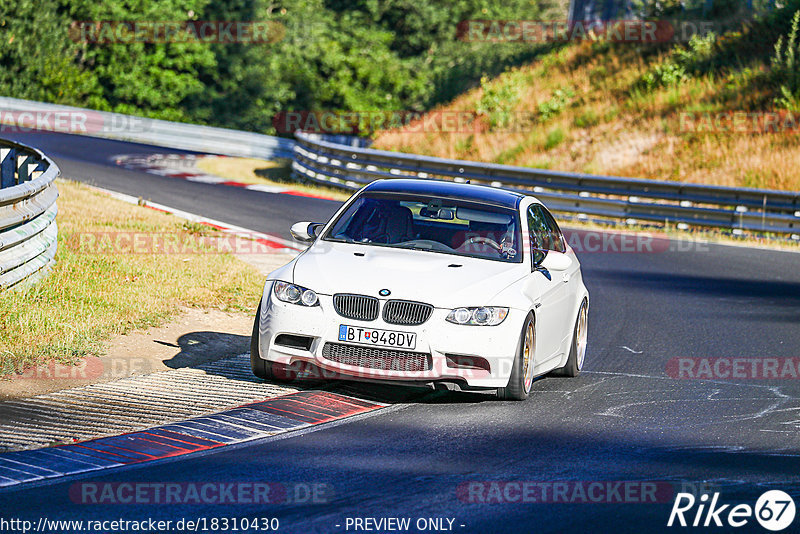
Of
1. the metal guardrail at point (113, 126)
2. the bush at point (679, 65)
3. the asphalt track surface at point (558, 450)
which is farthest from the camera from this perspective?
the metal guardrail at point (113, 126)

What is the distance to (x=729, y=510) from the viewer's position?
6.00m

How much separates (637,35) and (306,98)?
24.7 m

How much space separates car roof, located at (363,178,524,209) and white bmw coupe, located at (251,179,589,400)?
1.1 inches

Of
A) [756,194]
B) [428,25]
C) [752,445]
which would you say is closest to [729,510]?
[752,445]

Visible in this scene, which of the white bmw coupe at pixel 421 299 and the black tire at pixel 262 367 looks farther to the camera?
the black tire at pixel 262 367

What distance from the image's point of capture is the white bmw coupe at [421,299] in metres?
8.18

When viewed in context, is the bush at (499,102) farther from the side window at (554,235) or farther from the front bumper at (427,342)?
the front bumper at (427,342)

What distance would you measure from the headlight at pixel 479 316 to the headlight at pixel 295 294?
1.00 metres
